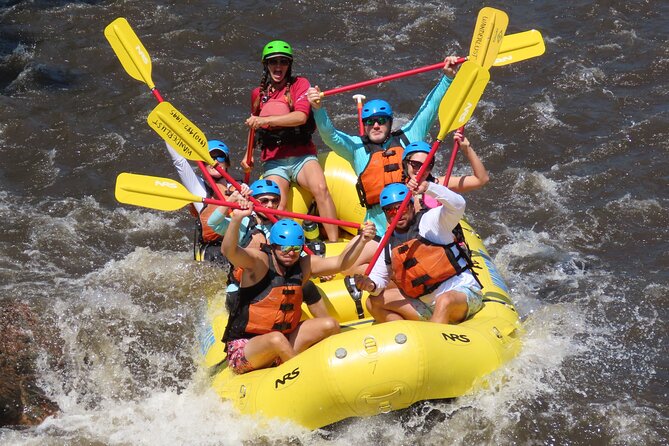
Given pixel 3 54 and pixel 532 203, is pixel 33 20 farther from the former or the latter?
pixel 532 203

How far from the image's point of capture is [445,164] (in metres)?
9.45

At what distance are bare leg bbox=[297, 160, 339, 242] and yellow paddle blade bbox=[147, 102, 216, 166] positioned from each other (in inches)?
33.6

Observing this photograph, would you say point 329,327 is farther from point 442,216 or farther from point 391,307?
point 442,216

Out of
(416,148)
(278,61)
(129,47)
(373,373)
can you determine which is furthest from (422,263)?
(129,47)

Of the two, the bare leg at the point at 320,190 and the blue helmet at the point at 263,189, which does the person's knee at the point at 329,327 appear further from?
the bare leg at the point at 320,190

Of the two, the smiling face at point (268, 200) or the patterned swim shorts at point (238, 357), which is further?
Result: the smiling face at point (268, 200)

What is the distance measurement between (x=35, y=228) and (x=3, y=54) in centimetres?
394

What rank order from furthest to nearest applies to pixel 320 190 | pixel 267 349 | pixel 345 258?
1. pixel 320 190
2. pixel 345 258
3. pixel 267 349

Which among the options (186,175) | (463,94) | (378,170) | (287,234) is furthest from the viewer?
(186,175)

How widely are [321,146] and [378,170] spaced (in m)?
3.35

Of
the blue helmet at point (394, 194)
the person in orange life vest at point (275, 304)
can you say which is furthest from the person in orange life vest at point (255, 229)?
the blue helmet at point (394, 194)

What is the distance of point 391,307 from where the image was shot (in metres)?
5.73

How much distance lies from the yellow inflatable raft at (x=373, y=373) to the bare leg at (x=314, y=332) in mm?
209

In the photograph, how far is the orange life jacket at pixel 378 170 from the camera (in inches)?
255
